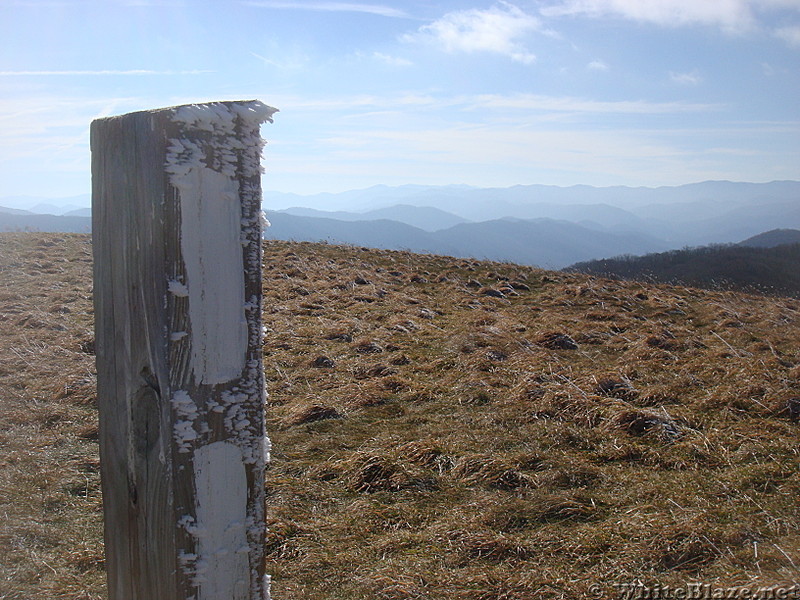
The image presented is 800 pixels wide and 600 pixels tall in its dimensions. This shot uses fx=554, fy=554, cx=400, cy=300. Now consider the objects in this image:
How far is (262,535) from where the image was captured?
145 centimetres

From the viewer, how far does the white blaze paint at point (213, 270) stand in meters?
1.30

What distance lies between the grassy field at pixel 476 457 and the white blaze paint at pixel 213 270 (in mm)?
2585

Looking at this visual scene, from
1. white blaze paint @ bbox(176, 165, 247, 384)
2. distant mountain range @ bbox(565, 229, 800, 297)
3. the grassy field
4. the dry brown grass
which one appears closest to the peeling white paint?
white blaze paint @ bbox(176, 165, 247, 384)

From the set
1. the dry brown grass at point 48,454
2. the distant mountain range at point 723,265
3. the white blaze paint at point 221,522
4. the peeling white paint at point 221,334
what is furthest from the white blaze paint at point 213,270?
the distant mountain range at point 723,265

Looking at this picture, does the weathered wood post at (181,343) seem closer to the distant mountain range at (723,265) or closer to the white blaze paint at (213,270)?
the white blaze paint at (213,270)

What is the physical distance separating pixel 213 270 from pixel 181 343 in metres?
0.19

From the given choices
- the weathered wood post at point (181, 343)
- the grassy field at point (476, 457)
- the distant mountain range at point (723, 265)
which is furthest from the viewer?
the distant mountain range at point (723, 265)

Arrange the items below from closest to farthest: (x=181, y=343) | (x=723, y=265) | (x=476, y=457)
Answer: (x=181, y=343), (x=476, y=457), (x=723, y=265)

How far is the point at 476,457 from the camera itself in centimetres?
491

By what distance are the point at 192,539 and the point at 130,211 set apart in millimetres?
802

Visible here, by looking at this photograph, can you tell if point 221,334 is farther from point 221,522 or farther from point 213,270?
point 221,522

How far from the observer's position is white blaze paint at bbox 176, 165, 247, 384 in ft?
4.27

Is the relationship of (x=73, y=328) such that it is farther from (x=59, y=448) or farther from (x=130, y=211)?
(x=130, y=211)

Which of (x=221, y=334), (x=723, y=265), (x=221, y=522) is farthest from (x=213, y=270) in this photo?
(x=723, y=265)
